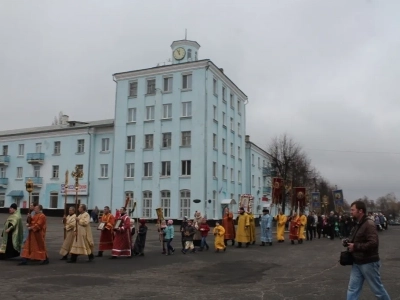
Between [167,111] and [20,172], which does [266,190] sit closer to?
[167,111]

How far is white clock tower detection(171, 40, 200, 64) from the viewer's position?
5028cm

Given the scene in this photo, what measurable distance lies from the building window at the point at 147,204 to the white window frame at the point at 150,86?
10602 millimetres

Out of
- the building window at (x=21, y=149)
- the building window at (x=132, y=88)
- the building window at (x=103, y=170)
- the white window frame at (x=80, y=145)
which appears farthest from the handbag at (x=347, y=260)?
the building window at (x=21, y=149)

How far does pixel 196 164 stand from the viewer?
4491 centimetres

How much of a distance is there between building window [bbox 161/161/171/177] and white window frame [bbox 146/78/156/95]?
25.1 ft

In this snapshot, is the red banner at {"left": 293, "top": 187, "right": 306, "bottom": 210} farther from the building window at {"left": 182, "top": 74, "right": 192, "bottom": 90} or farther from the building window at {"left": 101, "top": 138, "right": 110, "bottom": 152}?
the building window at {"left": 101, "top": 138, "right": 110, "bottom": 152}

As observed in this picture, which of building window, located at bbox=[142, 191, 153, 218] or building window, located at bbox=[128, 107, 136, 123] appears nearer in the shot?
building window, located at bbox=[142, 191, 153, 218]

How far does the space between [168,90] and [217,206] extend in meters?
13.0

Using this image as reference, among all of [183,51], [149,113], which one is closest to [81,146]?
[149,113]

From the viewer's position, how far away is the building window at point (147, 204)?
46781mm

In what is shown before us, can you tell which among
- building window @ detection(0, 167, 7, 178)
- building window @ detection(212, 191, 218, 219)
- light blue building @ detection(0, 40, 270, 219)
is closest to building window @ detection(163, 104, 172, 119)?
light blue building @ detection(0, 40, 270, 219)

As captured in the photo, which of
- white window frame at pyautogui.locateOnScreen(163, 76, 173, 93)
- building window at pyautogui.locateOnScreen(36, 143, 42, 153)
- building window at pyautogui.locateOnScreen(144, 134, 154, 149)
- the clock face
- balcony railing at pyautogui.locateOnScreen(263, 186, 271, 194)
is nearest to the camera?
white window frame at pyautogui.locateOnScreen(163, 76, 173, 93)

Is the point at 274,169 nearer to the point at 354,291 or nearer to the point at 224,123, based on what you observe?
the point at 224,123

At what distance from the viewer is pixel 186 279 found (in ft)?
37.8
